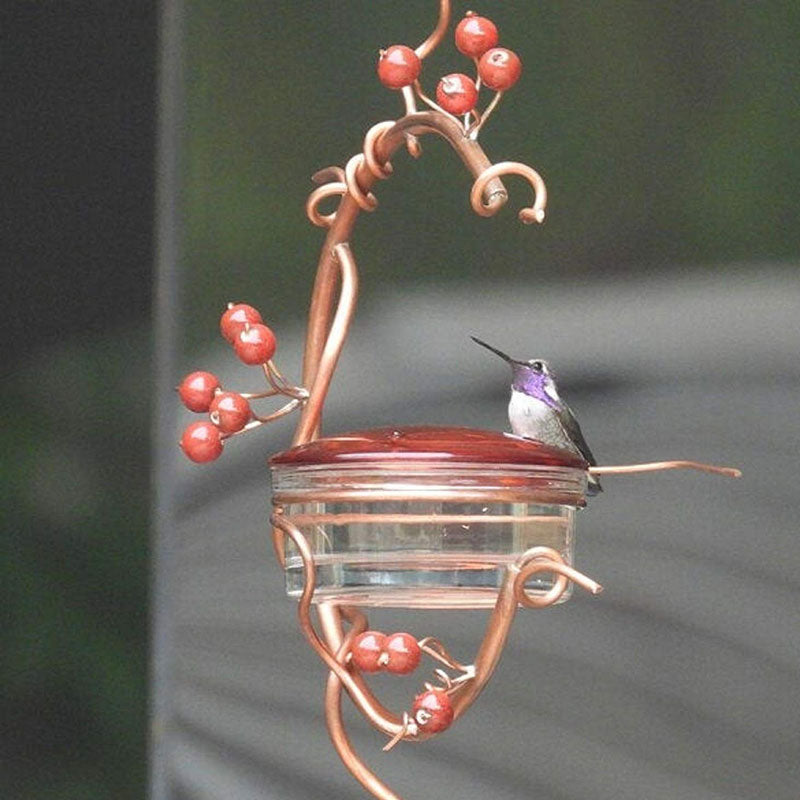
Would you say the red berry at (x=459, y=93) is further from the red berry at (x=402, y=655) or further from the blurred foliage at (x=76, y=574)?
the blurred foliage at (x=76, y=574)

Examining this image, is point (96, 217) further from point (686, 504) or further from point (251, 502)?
point (686, 504)

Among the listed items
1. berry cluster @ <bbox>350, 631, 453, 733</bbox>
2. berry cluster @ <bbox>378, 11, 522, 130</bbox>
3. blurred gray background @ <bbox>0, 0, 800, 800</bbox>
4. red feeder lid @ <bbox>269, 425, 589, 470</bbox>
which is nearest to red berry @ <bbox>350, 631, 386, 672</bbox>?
berry cluster @ <bbox>350, 631, 453, 733</bbox>

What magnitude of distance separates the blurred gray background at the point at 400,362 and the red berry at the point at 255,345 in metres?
0.73

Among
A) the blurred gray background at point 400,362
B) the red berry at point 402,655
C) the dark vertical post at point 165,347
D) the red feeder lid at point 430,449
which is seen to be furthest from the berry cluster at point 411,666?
the dark vertical post at point 165,347

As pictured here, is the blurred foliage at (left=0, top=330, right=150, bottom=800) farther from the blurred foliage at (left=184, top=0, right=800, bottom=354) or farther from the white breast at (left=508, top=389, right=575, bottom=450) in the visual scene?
the white breast at (left=508, top=389, right=575, bottom=450)

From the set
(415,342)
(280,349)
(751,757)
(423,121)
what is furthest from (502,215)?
(423,121)

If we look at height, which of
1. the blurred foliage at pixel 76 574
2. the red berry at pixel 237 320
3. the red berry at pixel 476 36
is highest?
the red berry at pixel 476 36

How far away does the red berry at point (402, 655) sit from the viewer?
3.69 ft

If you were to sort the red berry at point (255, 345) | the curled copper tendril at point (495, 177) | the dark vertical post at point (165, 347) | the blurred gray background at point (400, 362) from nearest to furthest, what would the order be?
the curled copper tendril at point (495, 177) < the red berry at point (255, 345) < the blurred gray background at point (400, 362) < the dark vertical post at point (165, 347)

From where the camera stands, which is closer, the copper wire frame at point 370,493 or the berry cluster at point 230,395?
the copper wire frame at point 370,493

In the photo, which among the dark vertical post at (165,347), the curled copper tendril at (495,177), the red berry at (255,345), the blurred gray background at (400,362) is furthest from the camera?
the dark vertical post at (165,347)

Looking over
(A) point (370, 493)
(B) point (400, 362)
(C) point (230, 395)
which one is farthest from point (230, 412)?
(B) point (400, 362)

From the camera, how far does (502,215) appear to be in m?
1.95

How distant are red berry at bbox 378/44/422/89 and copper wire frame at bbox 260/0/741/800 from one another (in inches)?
0.5
